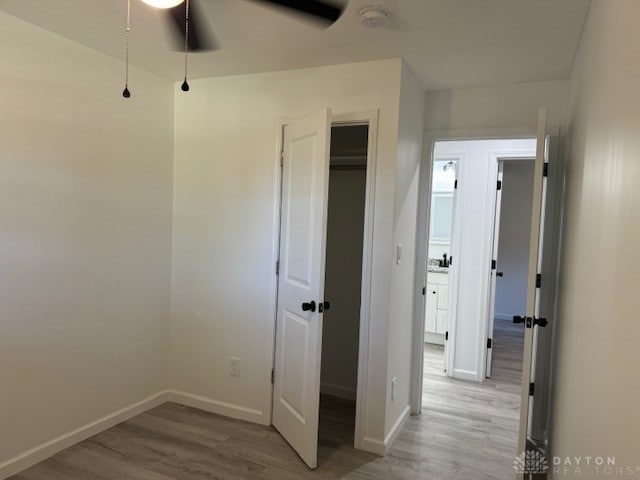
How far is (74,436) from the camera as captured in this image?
8.89 feet

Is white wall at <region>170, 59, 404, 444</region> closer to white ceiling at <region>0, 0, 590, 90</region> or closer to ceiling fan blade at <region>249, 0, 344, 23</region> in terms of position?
white ceiling at <region>0, 0, 590, 90</region>

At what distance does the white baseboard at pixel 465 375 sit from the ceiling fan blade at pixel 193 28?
3.52 metres

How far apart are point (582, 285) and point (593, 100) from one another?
752mm

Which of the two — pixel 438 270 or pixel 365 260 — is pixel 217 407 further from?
pixel 438 270

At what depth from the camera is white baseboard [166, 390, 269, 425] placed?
10.2ft

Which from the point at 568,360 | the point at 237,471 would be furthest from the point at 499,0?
the point at 237,471

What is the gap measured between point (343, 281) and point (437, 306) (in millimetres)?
1918

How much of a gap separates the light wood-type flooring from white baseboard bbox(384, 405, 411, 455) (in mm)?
37

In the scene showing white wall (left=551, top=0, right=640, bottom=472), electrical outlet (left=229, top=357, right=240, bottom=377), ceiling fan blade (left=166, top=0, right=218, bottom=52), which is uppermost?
ceiling fan blade (left=166, top=0, right=218, bottom=52)

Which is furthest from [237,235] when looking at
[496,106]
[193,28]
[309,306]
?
[496,106]

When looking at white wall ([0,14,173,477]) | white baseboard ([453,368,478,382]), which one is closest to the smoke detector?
white wall ([0,14,173,477])

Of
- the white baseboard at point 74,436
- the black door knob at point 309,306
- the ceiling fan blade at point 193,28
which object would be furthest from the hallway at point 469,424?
the ceiling fan blade at point 193,28

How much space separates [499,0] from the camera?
1904 mm

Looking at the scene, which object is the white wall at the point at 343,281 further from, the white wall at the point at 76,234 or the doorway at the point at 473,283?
the white wall at the point at 76,234
